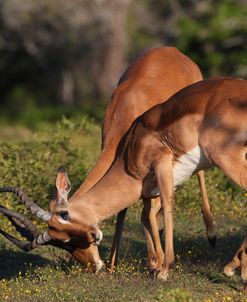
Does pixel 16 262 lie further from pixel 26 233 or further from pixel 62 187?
pixel 62 187

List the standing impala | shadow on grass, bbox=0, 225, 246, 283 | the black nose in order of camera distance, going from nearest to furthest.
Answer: the standing impala, the black nose, shadow on grass, bbox=0, 225, 246, 283

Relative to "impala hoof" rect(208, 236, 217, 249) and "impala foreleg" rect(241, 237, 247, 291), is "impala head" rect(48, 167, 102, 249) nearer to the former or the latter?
"impala foreleg" rect(241, 237, 247, 291)

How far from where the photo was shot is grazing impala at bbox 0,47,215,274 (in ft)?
29.7

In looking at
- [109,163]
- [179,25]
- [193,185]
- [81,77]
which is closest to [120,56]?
[179,25]

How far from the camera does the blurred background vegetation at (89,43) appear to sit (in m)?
29.8

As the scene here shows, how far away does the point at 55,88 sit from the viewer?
38969mm

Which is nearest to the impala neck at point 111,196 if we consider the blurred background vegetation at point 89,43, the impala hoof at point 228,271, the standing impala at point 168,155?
the standing impala at point 168,155

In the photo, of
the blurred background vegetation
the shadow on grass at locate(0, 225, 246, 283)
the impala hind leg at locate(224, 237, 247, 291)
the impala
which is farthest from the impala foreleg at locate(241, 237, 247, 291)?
the blurred background vegetation

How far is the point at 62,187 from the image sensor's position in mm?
8500

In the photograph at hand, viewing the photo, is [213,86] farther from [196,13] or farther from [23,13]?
[196,13]

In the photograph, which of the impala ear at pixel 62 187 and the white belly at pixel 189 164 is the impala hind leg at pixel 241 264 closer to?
the white belly at pixel 189 164

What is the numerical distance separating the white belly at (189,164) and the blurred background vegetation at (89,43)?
1585 cm

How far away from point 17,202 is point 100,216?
10.0ft

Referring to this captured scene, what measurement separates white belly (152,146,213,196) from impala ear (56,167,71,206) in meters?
0.82
